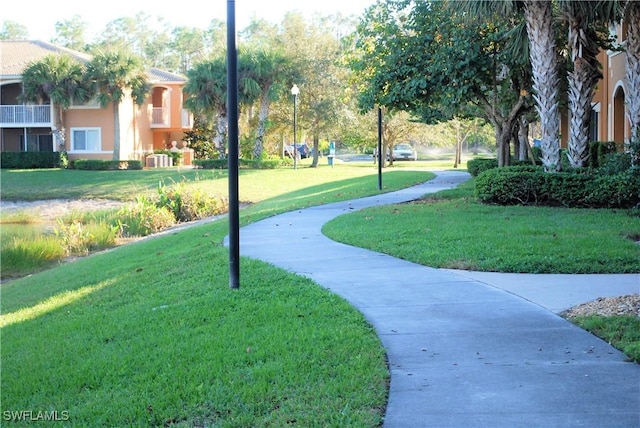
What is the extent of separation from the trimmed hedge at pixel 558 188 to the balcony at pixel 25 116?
34.6m

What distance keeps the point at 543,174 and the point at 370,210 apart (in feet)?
12.4

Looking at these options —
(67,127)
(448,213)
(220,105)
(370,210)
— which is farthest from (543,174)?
(67,127)

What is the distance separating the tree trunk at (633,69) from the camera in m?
16.5

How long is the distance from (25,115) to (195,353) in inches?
1693

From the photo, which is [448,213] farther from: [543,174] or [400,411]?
[400,411]

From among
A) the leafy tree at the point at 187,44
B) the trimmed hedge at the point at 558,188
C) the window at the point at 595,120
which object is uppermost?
the leafy tree at the point at 187,44

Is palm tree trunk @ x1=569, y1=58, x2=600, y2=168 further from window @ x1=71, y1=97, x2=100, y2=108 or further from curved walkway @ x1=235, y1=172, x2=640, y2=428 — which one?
window @ x1=71, y1=97, x2=100, y2=108

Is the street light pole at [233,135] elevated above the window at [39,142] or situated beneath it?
situated beneath

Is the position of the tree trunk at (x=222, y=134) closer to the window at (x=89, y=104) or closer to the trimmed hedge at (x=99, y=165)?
the trimmed hedge at (x=99, y=165)

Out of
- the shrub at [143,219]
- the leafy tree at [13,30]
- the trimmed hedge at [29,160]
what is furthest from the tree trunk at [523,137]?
the leafy tree at [13,30]

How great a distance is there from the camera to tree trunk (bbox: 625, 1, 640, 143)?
16.5 meters

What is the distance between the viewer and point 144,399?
18.3ft

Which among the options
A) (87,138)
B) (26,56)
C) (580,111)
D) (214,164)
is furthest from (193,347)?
(26,56)

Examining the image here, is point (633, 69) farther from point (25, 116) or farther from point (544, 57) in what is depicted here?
point (25, 116)
